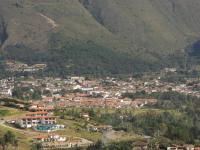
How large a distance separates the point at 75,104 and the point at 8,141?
4928cm

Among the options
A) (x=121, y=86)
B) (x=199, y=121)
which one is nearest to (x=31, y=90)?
(x=121, y=86)

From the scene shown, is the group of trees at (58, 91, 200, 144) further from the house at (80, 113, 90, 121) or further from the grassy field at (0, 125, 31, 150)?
the grassy field at (0, 125, 31, 150)

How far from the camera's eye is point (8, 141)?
85.9 metres

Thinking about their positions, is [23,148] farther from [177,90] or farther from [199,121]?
[177,90]

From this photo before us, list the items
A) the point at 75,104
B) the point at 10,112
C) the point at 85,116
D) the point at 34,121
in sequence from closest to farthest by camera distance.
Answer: the point at 34,121, the point at 10,112, the point at 85,116, the point at 75,104

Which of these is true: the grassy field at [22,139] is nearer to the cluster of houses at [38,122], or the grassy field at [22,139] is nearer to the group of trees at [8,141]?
the group of trees at [8,141]

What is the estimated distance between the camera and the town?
93844 mm

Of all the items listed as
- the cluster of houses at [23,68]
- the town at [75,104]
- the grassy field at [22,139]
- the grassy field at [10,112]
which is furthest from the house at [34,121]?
the cluster of houses at [23,68]

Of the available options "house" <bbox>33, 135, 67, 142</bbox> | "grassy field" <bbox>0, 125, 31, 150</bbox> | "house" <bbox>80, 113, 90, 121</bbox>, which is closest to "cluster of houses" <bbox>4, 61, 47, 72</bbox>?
"house" <bbox>80, 113, 90, 121</bbox>

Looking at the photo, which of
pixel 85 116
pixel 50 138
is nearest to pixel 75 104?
pixel 85 116

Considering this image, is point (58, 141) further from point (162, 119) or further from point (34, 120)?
point (162, 119)

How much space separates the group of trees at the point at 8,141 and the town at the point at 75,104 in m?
2.89

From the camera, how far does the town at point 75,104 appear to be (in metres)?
93.8

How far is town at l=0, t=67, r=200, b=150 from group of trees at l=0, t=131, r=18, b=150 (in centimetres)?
289
